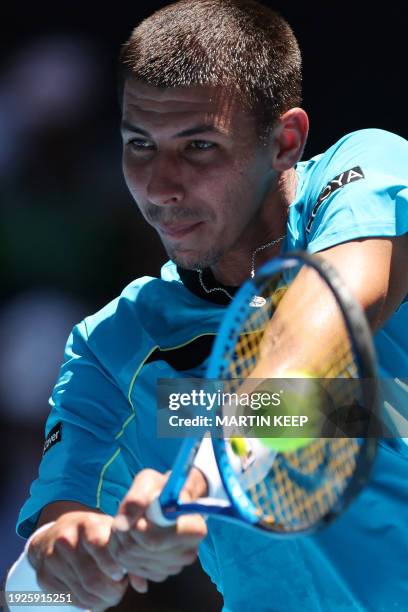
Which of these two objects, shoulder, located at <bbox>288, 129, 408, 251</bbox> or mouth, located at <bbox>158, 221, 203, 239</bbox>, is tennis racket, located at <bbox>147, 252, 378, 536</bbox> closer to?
shoulder, located at <bbox>288, 129, 408, 251</bbox>

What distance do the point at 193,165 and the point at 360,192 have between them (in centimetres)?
35

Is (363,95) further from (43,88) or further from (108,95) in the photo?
(43,88)

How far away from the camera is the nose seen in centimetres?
199

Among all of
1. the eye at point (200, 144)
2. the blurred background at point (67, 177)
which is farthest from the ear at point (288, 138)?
the blurred background at point (67, 177)

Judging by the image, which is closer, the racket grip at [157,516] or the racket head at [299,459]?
the racket head at [299,459]

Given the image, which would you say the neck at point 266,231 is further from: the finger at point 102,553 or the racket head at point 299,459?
the finger at point 102,553

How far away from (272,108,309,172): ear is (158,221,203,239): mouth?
0.24 m

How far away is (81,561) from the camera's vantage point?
5.39 feet

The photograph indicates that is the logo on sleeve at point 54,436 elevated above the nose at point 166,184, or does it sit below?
below

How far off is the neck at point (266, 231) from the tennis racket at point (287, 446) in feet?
1.77

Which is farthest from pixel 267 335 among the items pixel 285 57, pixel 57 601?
pixel 285 57

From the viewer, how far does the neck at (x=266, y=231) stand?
2.18 m

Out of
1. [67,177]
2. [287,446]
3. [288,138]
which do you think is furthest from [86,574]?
[67,177]

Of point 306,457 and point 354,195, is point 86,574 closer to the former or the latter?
point 306,457
